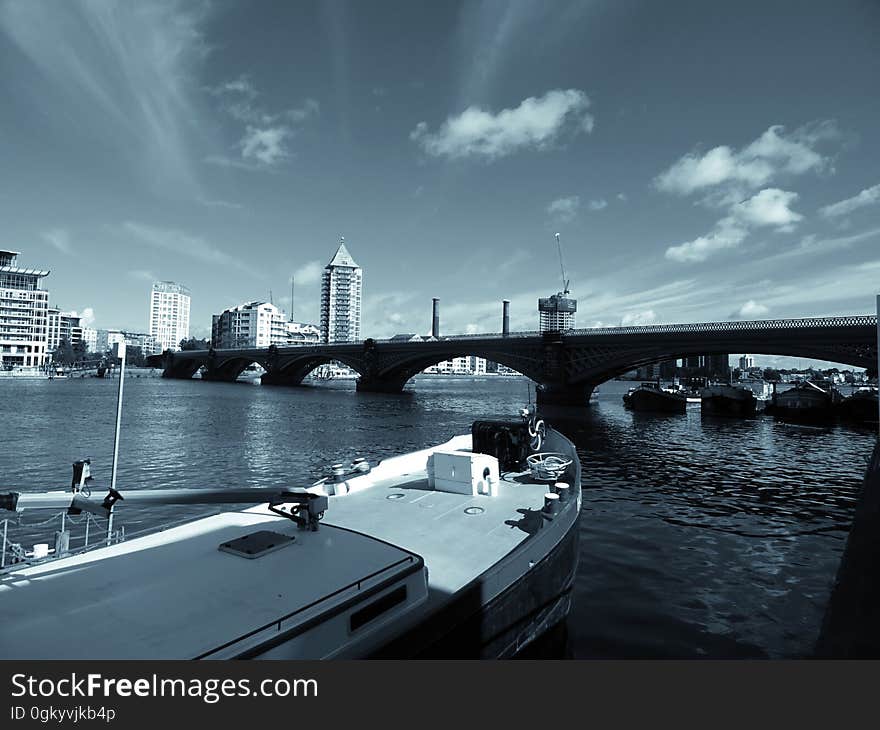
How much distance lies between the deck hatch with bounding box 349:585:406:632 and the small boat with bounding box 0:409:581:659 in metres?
0.02

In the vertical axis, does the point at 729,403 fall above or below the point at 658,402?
above

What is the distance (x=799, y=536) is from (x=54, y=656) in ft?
81.5

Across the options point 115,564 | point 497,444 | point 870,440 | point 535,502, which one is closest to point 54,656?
point 115,564

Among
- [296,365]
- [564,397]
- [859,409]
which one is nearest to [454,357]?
[564,397]

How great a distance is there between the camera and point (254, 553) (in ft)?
28.5

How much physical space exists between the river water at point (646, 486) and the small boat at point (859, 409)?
17839mm

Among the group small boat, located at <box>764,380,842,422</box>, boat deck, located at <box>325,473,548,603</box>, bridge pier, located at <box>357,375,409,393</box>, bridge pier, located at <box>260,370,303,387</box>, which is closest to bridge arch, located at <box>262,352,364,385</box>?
bridge pier, located at <box>260,370,303,387</box>

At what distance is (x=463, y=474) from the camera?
15.5 metres

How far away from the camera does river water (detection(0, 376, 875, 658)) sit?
501 inches

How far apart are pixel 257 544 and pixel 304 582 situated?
174 cm

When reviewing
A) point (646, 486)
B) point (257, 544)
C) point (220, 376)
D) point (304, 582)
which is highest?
point (220, 376)

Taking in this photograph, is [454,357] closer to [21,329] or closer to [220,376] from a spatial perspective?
[220,376]

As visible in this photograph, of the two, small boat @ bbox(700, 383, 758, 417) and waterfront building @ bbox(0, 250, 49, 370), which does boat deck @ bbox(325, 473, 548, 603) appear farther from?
waterfront building @ bbox(0, 250, 49, 370)
